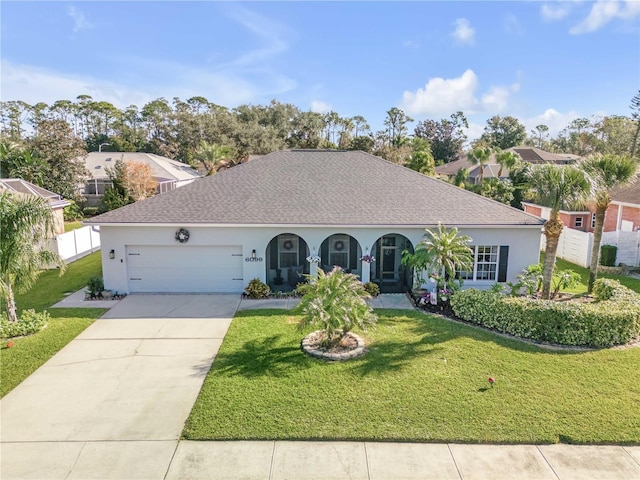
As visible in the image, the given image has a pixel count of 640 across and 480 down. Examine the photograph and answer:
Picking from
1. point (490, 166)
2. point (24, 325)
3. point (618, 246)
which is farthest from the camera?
point (490, 166)

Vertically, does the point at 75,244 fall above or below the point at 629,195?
below

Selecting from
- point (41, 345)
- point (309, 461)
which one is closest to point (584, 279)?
point (309, 461)

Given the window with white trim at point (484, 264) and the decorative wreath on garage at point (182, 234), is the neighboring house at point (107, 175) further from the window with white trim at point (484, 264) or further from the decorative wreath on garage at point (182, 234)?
the window with white trim at point (484, 264)

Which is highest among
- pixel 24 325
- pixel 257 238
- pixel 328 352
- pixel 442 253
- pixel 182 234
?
pixel 182 234

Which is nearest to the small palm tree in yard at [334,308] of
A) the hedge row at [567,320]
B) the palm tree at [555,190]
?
the hedge row at [567,320]

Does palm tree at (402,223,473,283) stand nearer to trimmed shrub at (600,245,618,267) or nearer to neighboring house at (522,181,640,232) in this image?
trimmed shrub at (600,245,618,267)

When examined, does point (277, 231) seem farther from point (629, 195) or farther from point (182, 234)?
point (629, 195)

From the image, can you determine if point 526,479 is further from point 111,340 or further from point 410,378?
point 111,340
